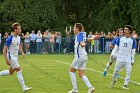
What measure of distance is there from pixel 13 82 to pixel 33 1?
31.6 metres

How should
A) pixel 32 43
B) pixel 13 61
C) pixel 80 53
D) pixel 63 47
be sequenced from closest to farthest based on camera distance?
1. pixel 80 53
2. pixel 13 61
3. pixel 32 43
4. pixel 63 47

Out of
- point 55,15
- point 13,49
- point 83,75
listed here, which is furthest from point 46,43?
point 83,75

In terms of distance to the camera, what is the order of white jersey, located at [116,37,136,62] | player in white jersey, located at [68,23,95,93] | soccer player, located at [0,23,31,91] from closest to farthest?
player in white jersey, located at [68,23,95,93] < soccer player, located at [0,23,31,91] < white jersey, located at [116,37,136,62]

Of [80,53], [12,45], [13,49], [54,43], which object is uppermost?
[12,45]

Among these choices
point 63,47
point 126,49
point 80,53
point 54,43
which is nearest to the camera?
point 80,53

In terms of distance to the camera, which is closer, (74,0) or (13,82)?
(13,82)

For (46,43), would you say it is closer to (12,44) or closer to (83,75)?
(12,44)

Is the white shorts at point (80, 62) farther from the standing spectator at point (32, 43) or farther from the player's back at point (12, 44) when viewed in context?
the standing spectator at point (32, 43)

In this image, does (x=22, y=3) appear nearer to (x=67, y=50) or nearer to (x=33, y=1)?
(x=33, y=1)

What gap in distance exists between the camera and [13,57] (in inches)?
597

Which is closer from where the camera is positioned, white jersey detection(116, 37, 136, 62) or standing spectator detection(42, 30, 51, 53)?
white jersey detection(116, 37, 136, 62)

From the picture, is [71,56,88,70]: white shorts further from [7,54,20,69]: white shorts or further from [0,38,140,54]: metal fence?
[0,38,140,54]: metal fence

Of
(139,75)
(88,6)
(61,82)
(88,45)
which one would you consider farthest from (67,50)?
(61,82)

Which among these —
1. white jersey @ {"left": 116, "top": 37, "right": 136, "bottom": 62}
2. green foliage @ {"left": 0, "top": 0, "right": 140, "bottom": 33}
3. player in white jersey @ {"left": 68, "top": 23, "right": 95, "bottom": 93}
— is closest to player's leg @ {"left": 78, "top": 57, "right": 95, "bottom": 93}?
player in white jersey @ {"left": 68, "top": 23, "right": 95, "bottom": 93}
